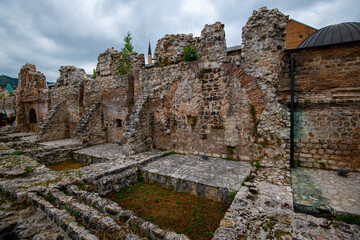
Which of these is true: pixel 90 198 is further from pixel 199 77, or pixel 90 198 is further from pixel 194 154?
pixel 199 77

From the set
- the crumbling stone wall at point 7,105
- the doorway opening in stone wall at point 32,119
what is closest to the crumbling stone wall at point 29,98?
the doorway opening in stone wall at point 32,119

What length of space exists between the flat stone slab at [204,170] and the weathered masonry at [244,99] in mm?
673

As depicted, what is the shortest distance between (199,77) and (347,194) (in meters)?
5.96

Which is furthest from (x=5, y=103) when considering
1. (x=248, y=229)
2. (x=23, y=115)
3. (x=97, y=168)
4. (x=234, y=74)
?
(x=248, y=229)

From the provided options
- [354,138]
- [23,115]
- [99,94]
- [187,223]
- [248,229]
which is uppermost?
[99,94]

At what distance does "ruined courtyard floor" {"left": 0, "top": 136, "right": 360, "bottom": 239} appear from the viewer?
10.1ft

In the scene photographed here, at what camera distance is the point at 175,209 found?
4.58m

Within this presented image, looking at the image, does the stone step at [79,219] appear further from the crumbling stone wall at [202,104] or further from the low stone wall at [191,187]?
the crumbling stone wall at [202,104]

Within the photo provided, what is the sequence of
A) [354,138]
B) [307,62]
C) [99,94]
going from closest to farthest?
1. [354,138]
2. [307,62]
3. [99,94]

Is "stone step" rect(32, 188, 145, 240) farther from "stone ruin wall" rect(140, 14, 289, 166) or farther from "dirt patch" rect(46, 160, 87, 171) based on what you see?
"stone ruin wall" rect(140, 14, 289, 166)

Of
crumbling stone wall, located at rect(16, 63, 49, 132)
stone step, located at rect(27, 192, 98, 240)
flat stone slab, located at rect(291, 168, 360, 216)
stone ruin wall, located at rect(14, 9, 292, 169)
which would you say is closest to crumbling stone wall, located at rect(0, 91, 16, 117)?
crumbling stone wall, located at rect(16, 63, 49, 132)

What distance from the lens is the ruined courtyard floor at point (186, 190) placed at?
308 centimetres

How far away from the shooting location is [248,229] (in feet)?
10.0

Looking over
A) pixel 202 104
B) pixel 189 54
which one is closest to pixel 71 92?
pixel 189 54
